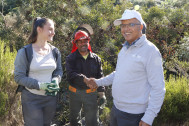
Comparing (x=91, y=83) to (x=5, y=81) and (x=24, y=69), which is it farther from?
(x=5, y=81)

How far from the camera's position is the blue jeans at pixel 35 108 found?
233 cm

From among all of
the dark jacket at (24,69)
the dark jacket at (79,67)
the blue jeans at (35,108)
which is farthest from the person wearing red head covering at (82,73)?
the dark jacket at (24,69)

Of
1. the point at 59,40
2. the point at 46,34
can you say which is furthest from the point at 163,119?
the point at 59,40

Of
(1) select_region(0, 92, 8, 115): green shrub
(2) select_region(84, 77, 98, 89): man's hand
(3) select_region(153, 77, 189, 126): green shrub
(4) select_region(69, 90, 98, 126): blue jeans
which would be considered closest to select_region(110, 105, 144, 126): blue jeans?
A: (2) select_region(84, 77, 98, 89): man's hand

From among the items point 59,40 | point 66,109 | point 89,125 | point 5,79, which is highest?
point 59,40

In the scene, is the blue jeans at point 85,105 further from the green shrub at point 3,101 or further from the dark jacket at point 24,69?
the green shrub at point 3,101

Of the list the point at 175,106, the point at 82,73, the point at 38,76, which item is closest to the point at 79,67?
the point at 82,73

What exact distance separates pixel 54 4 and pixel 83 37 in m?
3.95

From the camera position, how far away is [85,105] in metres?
3.01

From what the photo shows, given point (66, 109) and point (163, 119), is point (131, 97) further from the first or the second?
point (66, 109)

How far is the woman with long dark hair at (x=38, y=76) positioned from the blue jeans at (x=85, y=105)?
522 mm

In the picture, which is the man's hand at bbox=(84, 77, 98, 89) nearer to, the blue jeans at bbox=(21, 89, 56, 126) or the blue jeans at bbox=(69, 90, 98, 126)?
the blue jeans at bbox=(69, 90, 98, 126)

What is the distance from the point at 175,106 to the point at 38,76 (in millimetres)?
2266

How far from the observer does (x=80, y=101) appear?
9.96 feet
